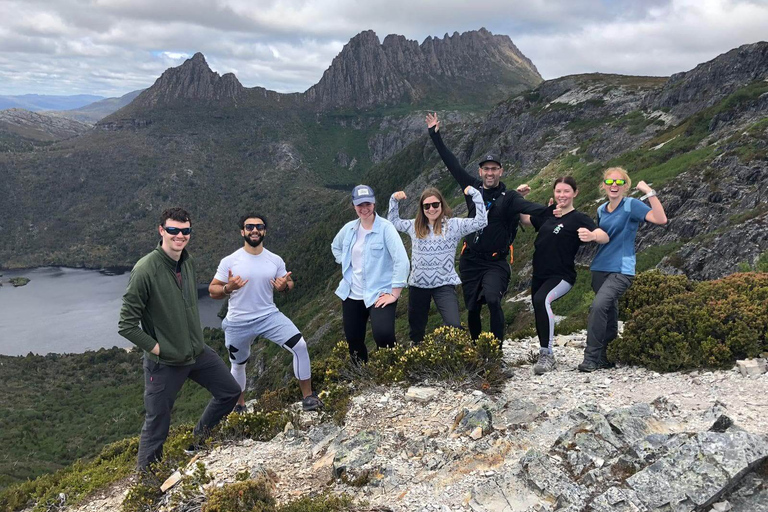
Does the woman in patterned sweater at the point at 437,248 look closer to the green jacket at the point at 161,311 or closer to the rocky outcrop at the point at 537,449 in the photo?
the rocky outcrop at the point at 537,449

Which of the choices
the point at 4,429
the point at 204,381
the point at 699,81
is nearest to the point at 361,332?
the point at 204,381

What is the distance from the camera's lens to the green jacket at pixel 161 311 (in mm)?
6004

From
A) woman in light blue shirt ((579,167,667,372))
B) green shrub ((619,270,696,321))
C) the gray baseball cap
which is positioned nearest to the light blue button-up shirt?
the gray baseball cap

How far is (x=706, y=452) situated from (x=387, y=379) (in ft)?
15.3

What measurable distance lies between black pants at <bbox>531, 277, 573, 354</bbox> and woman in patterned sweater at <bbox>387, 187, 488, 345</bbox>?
151 centimetres

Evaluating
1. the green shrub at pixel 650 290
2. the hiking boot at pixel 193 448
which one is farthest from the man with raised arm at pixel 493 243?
the hiking boot at pixel 193 448

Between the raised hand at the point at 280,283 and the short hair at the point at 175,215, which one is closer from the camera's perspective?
the short hair at the point at 175,215

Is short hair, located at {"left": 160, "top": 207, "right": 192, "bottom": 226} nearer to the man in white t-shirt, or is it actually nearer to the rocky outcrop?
the man in white t-shirt

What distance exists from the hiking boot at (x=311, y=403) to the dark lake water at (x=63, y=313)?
5043 inches

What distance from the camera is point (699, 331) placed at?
811cm

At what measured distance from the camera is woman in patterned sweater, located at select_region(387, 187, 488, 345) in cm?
804

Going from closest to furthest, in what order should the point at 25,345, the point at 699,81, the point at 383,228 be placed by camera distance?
the point at 383,228 → the point at 699,81 → the point at 25,345

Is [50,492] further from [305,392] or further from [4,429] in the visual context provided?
[4,429]

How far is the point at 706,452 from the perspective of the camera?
4727 millimetres
